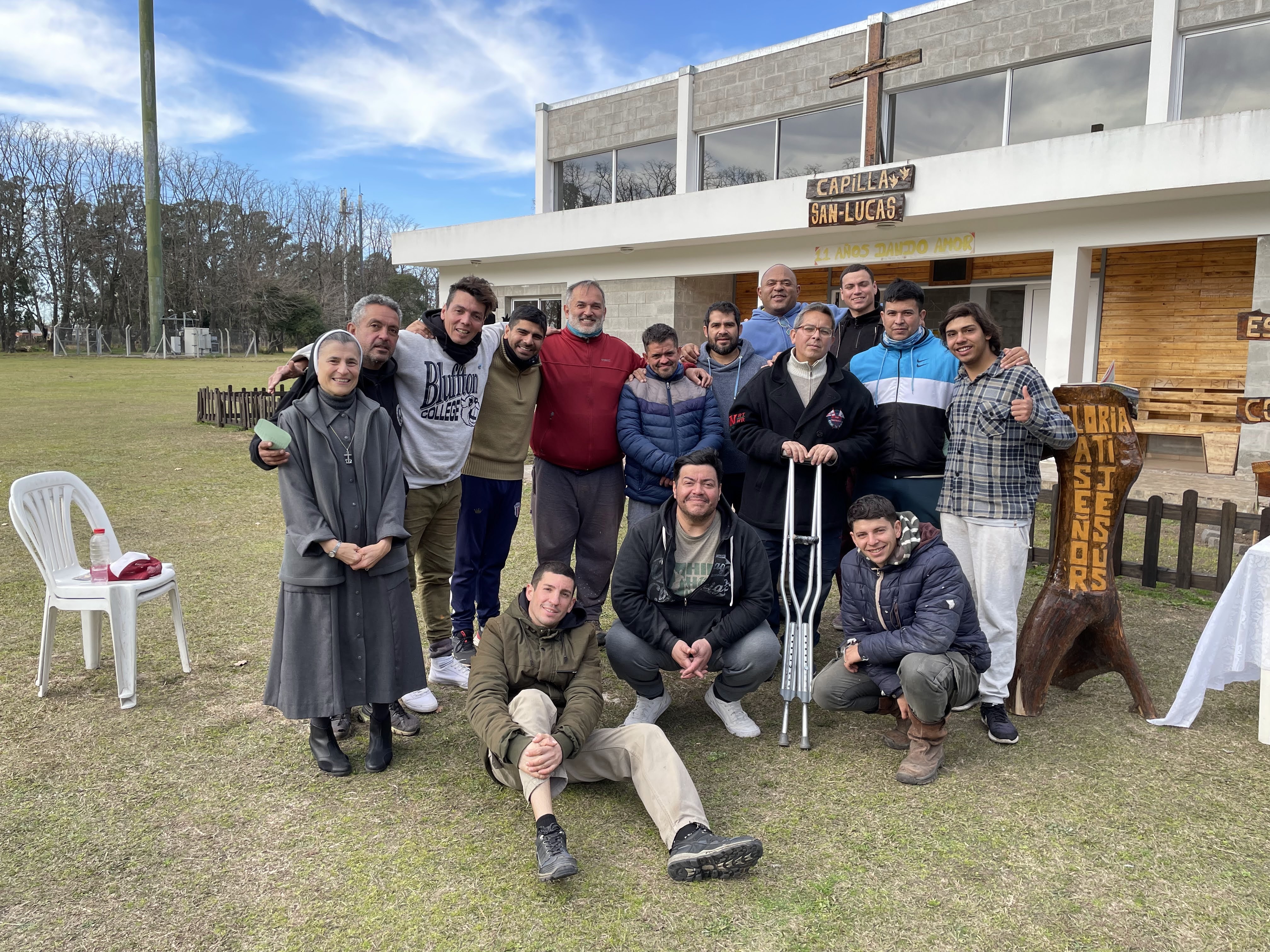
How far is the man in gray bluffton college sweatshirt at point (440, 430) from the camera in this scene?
4.35m

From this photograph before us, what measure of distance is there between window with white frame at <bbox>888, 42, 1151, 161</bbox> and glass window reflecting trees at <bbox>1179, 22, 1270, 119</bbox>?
1.82 ft

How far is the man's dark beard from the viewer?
16.9 ft

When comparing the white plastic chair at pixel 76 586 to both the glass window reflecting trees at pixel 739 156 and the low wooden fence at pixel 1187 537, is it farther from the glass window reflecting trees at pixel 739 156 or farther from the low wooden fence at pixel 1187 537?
the glass window reflecting trees at pixel 739 156

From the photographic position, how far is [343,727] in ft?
13.3

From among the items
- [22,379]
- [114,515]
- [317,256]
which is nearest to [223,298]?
[317,256]

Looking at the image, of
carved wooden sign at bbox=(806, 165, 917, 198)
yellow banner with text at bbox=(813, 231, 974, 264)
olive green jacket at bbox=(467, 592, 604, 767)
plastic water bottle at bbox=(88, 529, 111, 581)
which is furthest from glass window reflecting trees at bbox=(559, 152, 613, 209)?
olive green jacket at bbox=(467, 592, 604, 767)

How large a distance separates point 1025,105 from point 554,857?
576 inches

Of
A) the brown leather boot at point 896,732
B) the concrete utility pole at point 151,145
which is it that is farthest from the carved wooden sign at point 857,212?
the concrete utility pole at point 151,145

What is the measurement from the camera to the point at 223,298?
177 ft

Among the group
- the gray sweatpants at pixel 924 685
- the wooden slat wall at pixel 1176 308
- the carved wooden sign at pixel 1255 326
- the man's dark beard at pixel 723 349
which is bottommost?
the gray sweatpants at pixel 924 685

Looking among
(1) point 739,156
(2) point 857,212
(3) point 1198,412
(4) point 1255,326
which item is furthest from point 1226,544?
(1) point 739,156

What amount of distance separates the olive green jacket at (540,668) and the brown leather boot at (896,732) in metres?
1.41

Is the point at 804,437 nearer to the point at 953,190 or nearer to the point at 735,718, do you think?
the point at 735,718

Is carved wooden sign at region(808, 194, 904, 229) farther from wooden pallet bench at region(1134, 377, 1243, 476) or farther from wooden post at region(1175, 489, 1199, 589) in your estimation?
wooden post at region(1175, 489, 1199, 589)
